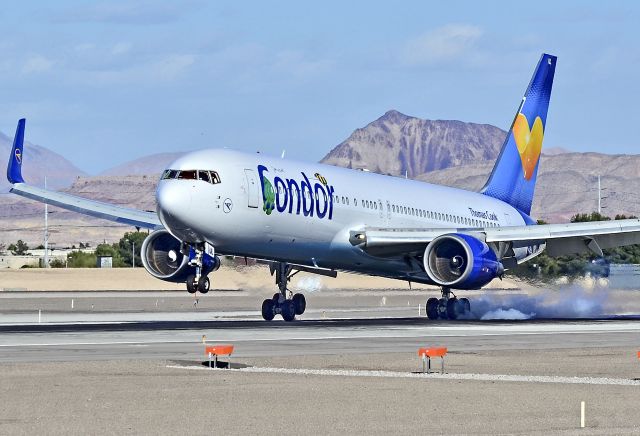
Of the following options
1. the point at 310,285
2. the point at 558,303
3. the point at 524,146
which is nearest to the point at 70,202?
the point at 310,285

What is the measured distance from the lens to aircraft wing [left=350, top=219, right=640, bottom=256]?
5206 centimetres

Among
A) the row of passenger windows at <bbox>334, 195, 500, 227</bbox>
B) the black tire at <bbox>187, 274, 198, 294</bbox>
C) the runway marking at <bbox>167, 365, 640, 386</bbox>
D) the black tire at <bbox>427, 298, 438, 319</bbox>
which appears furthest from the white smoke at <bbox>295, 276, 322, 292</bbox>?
the runway marking at <bbox>167, 365, 640, 386</bbox>

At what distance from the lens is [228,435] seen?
18.4 m

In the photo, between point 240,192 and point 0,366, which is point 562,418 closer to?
point 0,366

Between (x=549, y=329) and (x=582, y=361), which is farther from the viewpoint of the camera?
(x=549, y=329)

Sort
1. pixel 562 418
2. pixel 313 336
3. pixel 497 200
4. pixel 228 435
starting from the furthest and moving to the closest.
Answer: pixel 497 200
pixel 313 336
pixel 562 418
pixel 228 435

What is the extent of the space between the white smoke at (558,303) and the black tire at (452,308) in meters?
4.19

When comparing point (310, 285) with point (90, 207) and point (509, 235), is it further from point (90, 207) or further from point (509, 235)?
point (509, 235)

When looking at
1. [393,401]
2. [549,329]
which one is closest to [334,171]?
[549,329]

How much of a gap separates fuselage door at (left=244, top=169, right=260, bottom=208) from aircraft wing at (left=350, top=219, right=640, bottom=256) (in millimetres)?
6289

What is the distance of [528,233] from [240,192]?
12.6 meters

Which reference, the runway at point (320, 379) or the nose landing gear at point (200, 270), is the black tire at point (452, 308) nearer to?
the runway at point (320, 379)

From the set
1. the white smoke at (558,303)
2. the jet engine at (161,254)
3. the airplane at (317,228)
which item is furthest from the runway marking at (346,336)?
the white smoke at (558,303)

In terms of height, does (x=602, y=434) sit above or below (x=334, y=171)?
below
